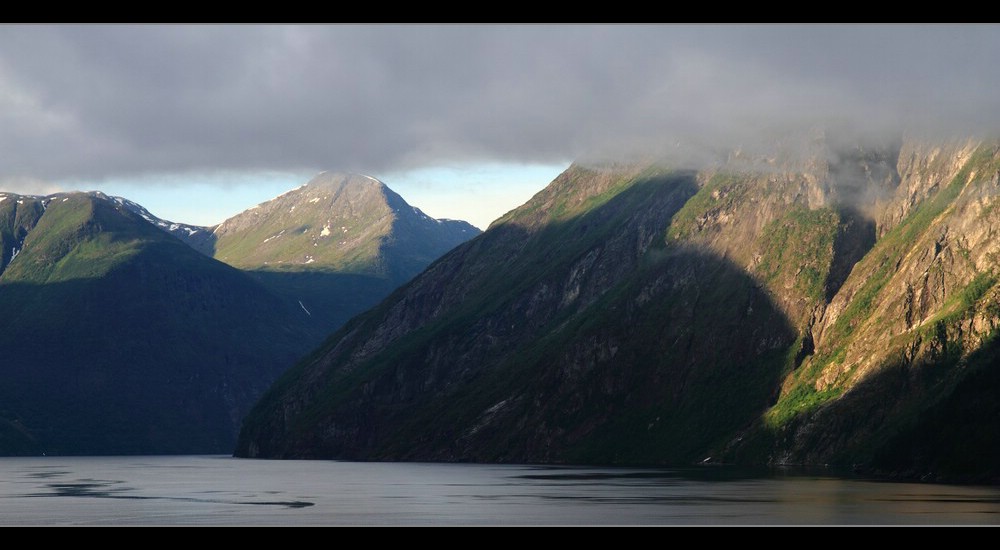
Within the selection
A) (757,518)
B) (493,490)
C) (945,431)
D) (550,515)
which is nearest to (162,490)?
(493,490)

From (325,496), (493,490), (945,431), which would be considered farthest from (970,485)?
(325,496)

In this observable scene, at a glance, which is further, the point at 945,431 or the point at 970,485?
the point at 945,431
